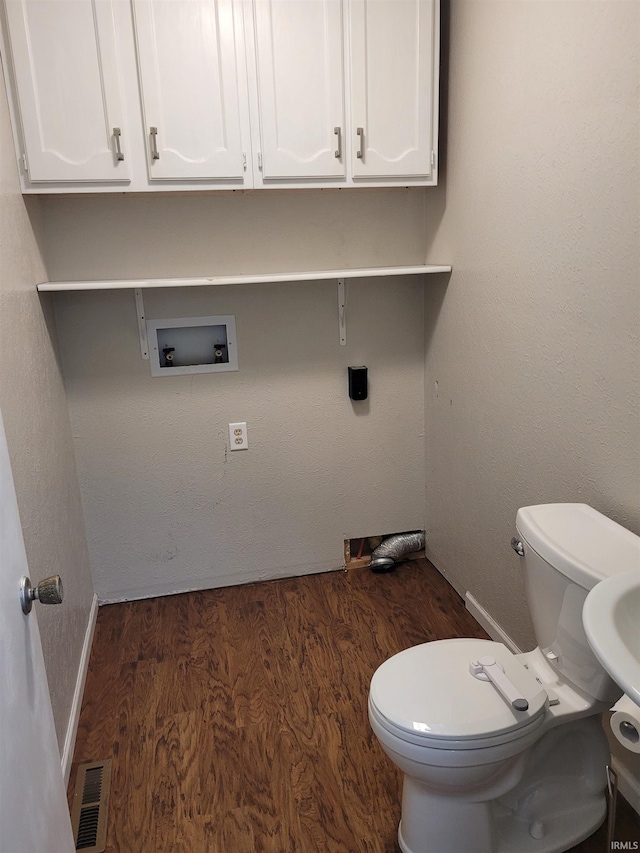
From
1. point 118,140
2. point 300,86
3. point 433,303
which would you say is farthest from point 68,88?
point 433,303

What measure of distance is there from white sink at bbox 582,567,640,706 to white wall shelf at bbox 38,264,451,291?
1.40 metres

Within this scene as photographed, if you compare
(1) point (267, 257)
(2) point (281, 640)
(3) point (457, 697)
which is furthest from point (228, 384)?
(3) point (457, 697)

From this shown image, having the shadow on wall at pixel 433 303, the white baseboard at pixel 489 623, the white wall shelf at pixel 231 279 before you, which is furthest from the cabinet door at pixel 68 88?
the white baseboard at pixel 489 623

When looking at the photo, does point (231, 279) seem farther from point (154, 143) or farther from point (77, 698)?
point (77, 698)

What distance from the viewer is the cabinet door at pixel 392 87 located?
195cm

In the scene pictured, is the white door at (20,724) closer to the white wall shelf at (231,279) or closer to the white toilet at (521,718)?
the white toilet at (521,718)

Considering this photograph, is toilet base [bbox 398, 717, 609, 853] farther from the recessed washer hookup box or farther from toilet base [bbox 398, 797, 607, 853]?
the recessed washer hookup box

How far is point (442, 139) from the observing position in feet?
7.18

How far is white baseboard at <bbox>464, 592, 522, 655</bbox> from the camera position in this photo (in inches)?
80.0

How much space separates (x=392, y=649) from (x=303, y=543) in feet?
2.17

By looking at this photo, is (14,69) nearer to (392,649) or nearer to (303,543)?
(303,543)

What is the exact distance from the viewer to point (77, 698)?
1925 mm

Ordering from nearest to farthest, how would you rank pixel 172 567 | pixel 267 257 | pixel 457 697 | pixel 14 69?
pixel 457 697
pixel 14 69
pixel 267 257
pixel 172 567

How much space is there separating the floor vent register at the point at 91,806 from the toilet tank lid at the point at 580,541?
1278 mm
